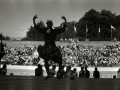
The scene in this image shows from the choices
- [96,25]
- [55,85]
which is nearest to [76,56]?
[96,25]

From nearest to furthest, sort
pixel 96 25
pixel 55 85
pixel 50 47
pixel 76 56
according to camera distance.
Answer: pixel 55 85 < pixel 50 47 < pixel 76 56 < pixel 96 25

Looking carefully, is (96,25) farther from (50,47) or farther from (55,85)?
(55,85)

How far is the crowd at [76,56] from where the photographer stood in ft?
149

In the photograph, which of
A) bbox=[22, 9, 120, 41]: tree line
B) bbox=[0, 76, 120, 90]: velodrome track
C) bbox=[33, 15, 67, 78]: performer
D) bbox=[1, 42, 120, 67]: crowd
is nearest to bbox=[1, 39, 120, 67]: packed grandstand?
bbox=[1, 42, 120, 67]: crowd

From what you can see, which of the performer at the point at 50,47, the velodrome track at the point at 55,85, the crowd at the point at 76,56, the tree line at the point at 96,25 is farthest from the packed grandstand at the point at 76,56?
the velodrome track at the point at 55,85

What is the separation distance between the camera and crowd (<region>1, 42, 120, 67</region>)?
149 ft

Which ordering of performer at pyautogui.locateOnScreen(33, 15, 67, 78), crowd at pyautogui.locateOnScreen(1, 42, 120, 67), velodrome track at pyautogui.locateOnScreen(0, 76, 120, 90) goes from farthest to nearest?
crowd at pyautogui.locateOnScreen(1, 42, 120, 67), performer at pyautogui.locateOnScreen(33, 15, 67, 78), velodrome track at pyautogui.locateOnScreen(0, 76, 120, 90)

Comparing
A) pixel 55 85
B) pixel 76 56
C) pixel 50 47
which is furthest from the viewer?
pixel 76 56

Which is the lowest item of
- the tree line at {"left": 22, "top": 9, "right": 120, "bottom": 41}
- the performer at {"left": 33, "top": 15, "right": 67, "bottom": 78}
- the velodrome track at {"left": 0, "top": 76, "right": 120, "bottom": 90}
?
the velodrome track at {"left": 0, "top": 76, "right": 120, "bottom": 90}

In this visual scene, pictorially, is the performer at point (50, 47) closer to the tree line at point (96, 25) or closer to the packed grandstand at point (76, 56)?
the packed grandstand at point (76, 56)

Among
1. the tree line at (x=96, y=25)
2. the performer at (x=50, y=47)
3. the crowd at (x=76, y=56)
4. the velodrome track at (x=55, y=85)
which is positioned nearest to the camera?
the velodrome track at (x=55, y=85)

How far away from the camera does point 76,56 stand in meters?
50.6

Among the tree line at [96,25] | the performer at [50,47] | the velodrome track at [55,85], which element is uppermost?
the tree line at [96,25]

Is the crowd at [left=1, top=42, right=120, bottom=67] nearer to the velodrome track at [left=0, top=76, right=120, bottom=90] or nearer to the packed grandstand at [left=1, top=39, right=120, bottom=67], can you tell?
the packed grandstand at [left=1, top=39, right=120, bottom=67]
